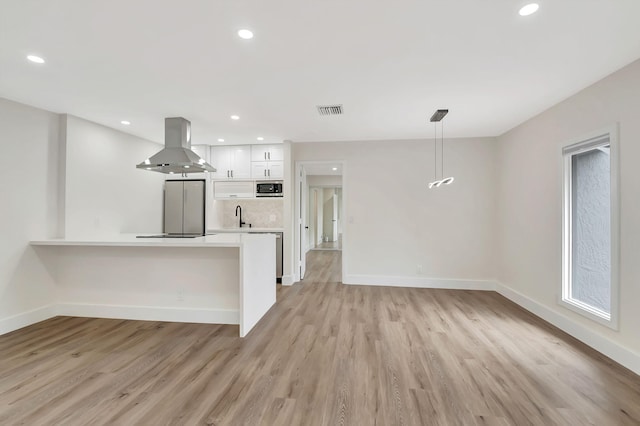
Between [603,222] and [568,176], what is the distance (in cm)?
63

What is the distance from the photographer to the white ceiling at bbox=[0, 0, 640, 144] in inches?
72.7

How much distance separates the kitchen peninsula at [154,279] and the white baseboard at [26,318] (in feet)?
0.28

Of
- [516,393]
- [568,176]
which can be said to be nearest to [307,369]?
[516,393]

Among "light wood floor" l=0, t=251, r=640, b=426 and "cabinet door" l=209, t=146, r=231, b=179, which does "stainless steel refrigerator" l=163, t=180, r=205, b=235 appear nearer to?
"cabinet door" l=209, t=146, r=231, b=179

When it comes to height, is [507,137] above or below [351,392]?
above

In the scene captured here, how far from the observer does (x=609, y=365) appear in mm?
2471

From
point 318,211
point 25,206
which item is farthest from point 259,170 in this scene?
point 318,211

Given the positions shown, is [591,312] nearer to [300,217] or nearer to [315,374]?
[315,374]

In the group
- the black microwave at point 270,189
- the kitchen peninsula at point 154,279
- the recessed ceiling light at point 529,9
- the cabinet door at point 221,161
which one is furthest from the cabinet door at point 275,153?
the recessed ceiling light at point 529,9

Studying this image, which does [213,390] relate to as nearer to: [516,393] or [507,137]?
[516,393]

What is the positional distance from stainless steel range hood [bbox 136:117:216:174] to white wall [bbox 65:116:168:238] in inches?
34.2

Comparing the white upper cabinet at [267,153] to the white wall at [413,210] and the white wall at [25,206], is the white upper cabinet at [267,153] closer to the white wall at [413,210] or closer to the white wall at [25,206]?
the white wall at [413,210]

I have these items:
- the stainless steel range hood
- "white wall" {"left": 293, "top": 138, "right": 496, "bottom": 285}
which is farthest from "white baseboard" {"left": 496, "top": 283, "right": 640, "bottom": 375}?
the stainless steel range hood

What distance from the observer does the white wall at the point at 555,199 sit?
245 centimetres
